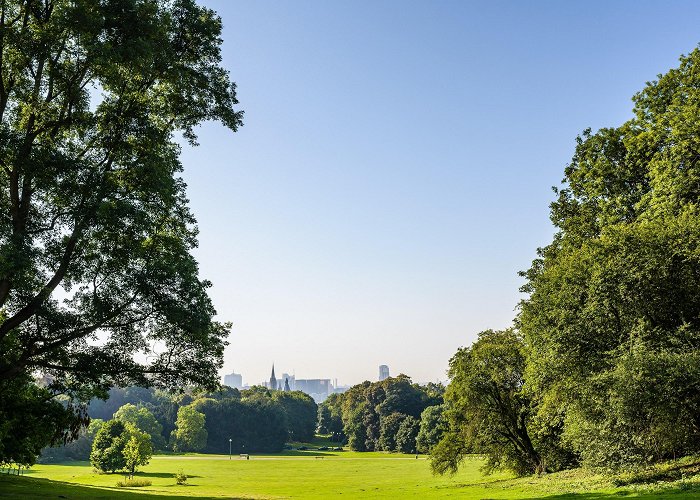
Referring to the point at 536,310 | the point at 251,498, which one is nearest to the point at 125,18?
the point at 536,310

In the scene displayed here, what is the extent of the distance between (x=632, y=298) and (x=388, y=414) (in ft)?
390

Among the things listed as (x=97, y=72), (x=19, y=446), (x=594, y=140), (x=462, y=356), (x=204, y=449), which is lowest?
(x=204, y=449)

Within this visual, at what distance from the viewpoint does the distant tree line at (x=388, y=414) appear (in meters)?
126

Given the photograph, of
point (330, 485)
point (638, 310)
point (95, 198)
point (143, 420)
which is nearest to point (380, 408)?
point (143, 420)

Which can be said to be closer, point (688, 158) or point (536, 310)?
point (688, 158)

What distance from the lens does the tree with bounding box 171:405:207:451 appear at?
12500cm

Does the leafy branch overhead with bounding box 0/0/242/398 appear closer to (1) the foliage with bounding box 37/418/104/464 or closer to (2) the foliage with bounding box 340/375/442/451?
(1) the foliage with bounding box 37/418/104/464

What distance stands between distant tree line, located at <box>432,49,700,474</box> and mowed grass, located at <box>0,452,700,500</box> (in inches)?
128

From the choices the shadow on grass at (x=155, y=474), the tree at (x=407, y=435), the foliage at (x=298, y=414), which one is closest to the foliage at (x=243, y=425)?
the foliage at (x=298, y=414)

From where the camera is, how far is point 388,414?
138 meters

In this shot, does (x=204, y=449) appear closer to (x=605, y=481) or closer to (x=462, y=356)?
(x=462, y=356)

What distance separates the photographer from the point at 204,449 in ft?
446

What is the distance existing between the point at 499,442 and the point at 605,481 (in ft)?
65.2

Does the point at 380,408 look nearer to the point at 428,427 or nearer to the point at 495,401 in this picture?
the point at 428,427
